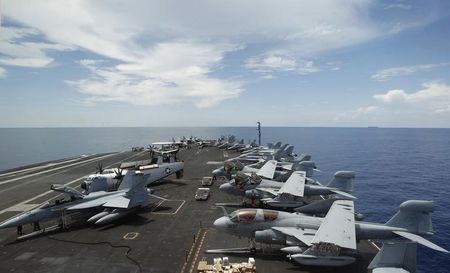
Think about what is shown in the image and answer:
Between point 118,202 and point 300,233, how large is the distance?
21.0m

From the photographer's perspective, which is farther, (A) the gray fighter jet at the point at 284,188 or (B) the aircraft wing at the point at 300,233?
(A) the gray fighter jet at the point at 284,188

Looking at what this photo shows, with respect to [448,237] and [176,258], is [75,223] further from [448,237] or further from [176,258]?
[448,237]

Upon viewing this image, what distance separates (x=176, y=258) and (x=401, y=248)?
17.2 m

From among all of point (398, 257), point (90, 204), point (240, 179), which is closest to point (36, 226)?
point (90, 204)

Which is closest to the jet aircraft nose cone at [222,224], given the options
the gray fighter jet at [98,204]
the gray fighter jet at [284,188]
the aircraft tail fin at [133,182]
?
the gray fighter jet at [284,188]

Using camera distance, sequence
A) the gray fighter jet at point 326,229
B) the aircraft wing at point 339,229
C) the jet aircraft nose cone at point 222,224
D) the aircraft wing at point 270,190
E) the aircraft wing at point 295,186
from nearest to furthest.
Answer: the aircraft wing at point 339,229
the gray fighter jet at point 326,229
the jet aircraft nose cone at point 222,224
the aircraft wing at point 295,186
the aircraft wing at point 270,190

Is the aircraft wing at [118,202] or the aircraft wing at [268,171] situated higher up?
the aircraft wing at [268,171]

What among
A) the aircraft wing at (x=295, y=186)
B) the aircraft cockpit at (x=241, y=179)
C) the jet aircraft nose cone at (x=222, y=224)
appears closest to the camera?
the jet aircraft nose cone at (x=222, y=224)

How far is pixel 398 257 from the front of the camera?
18.9m

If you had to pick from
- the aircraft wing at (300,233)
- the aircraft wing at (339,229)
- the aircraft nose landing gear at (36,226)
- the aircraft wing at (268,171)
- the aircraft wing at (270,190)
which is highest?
the aircraft wing at (268,171)

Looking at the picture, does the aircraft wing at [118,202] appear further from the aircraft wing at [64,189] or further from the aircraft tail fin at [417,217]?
the aircraft tail fin at [417,217]

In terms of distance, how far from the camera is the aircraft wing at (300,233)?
23006mm

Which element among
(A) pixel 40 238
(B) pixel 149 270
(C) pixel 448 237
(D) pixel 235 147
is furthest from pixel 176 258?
(D) pixel 235 147

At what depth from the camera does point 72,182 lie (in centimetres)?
5572
